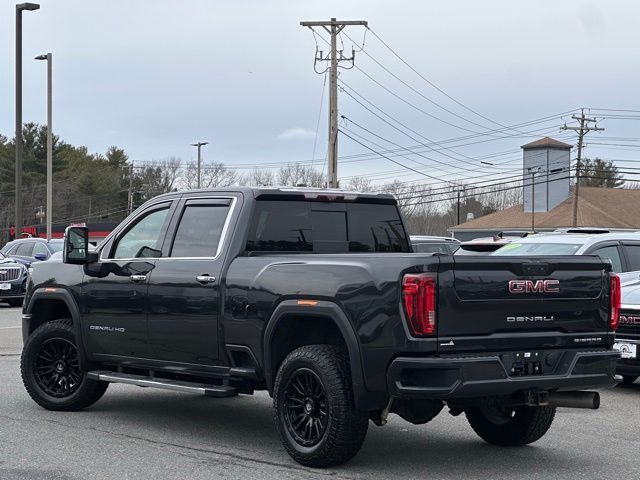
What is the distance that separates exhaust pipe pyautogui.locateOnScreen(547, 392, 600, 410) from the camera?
740cm

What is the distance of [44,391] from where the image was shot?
32.2 ft

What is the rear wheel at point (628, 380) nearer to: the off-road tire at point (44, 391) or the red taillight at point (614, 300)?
the red taillight at point (614, 300)

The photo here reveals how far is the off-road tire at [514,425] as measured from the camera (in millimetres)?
8148

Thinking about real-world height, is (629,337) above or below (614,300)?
below

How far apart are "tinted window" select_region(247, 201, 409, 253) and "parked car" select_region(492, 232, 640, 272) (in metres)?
3.75

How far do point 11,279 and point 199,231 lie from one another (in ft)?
59.6

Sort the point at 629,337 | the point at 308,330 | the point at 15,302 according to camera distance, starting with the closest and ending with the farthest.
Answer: the point at 308,330 < the point at 629,337 < the point at 15,302

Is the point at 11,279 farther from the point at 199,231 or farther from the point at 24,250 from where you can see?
the point at 199,231

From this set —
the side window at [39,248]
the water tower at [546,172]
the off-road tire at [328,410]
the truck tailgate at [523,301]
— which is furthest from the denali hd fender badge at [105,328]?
the water tower at [546,172]

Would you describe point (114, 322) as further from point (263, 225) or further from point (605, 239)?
point (605, 239)

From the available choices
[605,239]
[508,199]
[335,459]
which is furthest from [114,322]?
[508,199]

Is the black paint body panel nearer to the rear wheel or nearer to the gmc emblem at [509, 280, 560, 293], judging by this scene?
the gmc emblem at [509, 280, 560, 293]

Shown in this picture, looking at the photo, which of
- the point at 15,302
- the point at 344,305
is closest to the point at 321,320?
the point at 344,305

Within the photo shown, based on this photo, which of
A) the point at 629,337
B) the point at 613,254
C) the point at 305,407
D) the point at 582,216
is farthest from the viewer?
Answer: the point at 582,216
